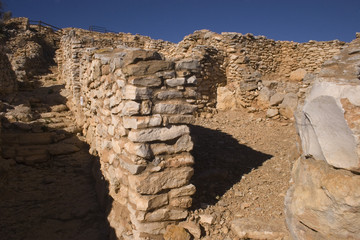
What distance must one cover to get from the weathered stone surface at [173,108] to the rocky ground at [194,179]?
4.18ft

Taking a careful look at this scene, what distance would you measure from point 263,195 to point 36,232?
327 cm

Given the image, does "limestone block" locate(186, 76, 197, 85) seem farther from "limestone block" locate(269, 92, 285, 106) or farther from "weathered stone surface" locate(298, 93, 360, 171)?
"limestone block" locate(269, 92, 285, 106)

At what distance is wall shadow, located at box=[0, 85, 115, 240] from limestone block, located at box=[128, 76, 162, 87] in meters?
1.87

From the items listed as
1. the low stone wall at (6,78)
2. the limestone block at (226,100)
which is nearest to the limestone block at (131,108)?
the limestone block at (226,100)

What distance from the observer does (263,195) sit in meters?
3.46

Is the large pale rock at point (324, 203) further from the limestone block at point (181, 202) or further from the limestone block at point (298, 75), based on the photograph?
the limestone block at point (298, 75)

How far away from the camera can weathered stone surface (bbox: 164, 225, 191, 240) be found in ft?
8.75

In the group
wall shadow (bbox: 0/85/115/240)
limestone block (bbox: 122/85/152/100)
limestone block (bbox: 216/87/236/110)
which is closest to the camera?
limestone block (bbox: 122/85/152/100)

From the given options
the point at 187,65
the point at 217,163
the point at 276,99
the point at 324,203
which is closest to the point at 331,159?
the point at 324,203

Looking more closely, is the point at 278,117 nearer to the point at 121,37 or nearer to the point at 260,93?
the point at 260,93

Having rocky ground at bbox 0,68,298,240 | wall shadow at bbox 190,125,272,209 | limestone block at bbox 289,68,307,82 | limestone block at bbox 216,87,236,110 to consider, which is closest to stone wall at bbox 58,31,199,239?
rocky ground at bbox 0,68,298,240

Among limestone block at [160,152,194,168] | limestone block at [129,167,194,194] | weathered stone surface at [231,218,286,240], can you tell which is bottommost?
weathered stone surface at [231,218,286,240]

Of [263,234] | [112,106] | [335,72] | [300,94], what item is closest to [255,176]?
[263,234]

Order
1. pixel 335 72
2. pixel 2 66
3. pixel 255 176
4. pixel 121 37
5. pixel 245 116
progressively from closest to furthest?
pixel 335 72, pixel 255 176, pixel 245 116, pixel 2 66, pixel 121 37
